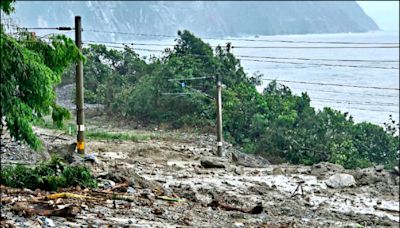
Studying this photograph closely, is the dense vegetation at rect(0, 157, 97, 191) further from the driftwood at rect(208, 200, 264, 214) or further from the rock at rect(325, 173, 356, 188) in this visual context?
the rock at rect(325, 173, 356, 188)

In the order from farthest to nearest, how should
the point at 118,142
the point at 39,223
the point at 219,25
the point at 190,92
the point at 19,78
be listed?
the point at 219,25 → the point at 190,92 → the point at 118,142 → the point at 39,223 → the point at 19,78

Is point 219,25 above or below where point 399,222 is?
above

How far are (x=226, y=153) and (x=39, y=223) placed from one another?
664 inches

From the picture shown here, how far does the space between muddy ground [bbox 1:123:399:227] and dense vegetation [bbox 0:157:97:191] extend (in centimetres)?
42

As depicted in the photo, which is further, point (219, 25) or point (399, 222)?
point (219, 25)

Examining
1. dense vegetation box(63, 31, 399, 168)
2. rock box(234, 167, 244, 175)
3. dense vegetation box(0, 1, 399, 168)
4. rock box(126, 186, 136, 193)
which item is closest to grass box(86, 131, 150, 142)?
dense vegetation box(63, 31, 399, 168)

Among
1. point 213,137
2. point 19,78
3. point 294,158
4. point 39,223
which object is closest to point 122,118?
point 213,137

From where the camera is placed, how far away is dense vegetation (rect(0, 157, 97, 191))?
12844 mm

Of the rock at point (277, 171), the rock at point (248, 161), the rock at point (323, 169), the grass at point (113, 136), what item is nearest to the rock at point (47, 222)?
the rock at point (277, 171)

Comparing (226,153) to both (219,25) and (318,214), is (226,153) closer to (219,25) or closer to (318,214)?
(318,214)

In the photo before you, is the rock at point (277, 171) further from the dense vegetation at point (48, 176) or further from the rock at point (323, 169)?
the dense vegetation at point (48, 176)

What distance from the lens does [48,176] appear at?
→ 1313cm

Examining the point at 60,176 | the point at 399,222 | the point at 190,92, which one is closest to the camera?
the point at 60,176

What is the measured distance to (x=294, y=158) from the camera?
97.7ft
